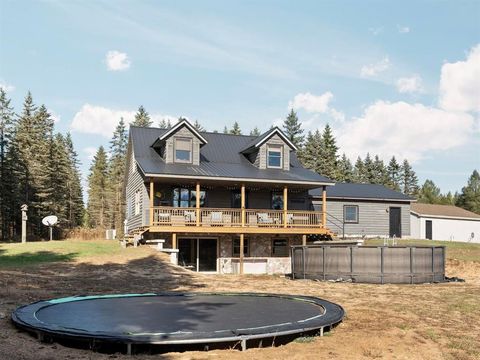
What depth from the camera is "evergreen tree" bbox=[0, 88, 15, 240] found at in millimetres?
45781

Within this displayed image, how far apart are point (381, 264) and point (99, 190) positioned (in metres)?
59.5

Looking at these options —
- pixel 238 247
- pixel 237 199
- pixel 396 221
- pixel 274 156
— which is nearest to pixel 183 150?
pixel 237 199

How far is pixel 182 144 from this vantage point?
26.1 meters

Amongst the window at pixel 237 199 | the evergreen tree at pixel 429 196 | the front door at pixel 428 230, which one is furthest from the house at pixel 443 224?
the evergreen tree at pixel 429 196

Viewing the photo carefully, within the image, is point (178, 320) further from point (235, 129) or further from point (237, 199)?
point (235, 129)

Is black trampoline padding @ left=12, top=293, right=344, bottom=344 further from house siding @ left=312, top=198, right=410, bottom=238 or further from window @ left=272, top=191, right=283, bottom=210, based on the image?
house siding @ left=312, top=198, right=410, bottom=238

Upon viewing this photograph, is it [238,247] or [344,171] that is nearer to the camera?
[238,247]

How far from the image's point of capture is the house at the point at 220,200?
24.4 metres

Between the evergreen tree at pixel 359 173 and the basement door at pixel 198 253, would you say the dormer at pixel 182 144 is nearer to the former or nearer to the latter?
the basement door at pixel 198 253

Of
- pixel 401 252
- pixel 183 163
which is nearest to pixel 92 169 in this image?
pixel 183 163

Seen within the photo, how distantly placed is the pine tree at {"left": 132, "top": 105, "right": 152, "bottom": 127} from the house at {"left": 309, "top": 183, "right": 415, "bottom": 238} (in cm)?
3849

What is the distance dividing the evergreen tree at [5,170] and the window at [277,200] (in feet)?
95.6

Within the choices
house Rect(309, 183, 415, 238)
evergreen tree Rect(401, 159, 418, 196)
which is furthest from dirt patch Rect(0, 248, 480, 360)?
evergreen tree Rect(401, 159, 418, 196)

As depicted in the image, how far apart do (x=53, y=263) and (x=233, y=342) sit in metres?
13.6
